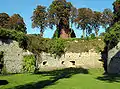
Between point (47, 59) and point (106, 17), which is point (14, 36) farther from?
point (106, 17)

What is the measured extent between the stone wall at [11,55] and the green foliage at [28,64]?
0.45 metres

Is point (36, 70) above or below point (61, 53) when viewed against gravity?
below

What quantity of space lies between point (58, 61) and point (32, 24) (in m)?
25.3

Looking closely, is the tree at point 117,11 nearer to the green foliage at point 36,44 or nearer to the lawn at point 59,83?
the green foliage at point 36,44

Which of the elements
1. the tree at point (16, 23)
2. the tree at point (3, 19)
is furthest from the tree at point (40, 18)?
the tree at point (3, 19)

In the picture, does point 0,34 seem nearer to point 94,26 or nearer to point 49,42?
point 49,42

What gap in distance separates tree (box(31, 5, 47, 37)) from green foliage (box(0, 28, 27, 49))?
26.5 meters

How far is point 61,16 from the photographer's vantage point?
50.1 metres

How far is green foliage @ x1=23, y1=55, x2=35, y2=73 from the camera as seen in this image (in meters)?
25.2

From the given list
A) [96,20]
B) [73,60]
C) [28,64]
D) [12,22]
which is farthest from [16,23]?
[28,64]

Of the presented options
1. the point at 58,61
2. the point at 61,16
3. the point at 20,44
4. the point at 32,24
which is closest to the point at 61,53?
the point at 58,61

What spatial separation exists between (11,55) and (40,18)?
2971cm

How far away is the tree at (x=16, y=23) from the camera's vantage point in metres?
56.5

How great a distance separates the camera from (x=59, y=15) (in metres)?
49.8
